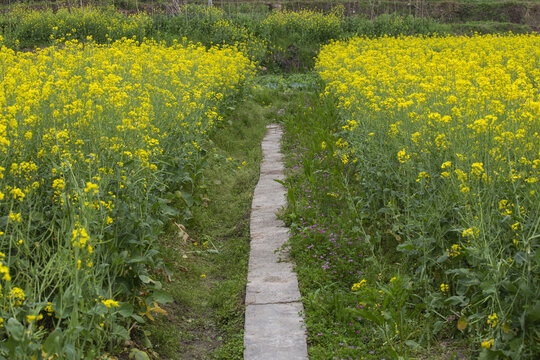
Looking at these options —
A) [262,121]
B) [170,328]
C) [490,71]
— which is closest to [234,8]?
[262,121]

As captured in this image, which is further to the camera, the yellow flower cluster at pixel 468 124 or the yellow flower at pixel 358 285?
the yellow flower at pixel 358 285

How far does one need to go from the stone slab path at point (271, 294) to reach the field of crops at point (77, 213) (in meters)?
0.69

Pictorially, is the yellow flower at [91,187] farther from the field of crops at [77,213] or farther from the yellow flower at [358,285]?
the yellow flower at [358,285]

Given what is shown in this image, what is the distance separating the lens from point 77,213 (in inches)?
131

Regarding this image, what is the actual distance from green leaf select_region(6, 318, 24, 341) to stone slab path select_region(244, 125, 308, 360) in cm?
157

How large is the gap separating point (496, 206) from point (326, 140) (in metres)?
3.52

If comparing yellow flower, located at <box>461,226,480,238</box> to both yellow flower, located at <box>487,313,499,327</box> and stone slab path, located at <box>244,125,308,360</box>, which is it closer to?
yellow flower, located at <box>487,313,499,327</box>

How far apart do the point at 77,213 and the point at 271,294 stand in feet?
5.15

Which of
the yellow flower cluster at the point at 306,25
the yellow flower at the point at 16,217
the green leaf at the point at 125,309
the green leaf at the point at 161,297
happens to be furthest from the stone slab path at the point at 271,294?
the yellow flower cluster at the point at 306,25

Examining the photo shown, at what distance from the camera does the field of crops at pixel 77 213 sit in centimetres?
249

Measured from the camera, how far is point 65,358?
8.77 feet

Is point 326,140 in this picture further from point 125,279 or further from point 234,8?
point 234,8

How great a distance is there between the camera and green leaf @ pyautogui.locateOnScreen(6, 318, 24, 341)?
7.08 feet

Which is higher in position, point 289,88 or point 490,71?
point 490,71
